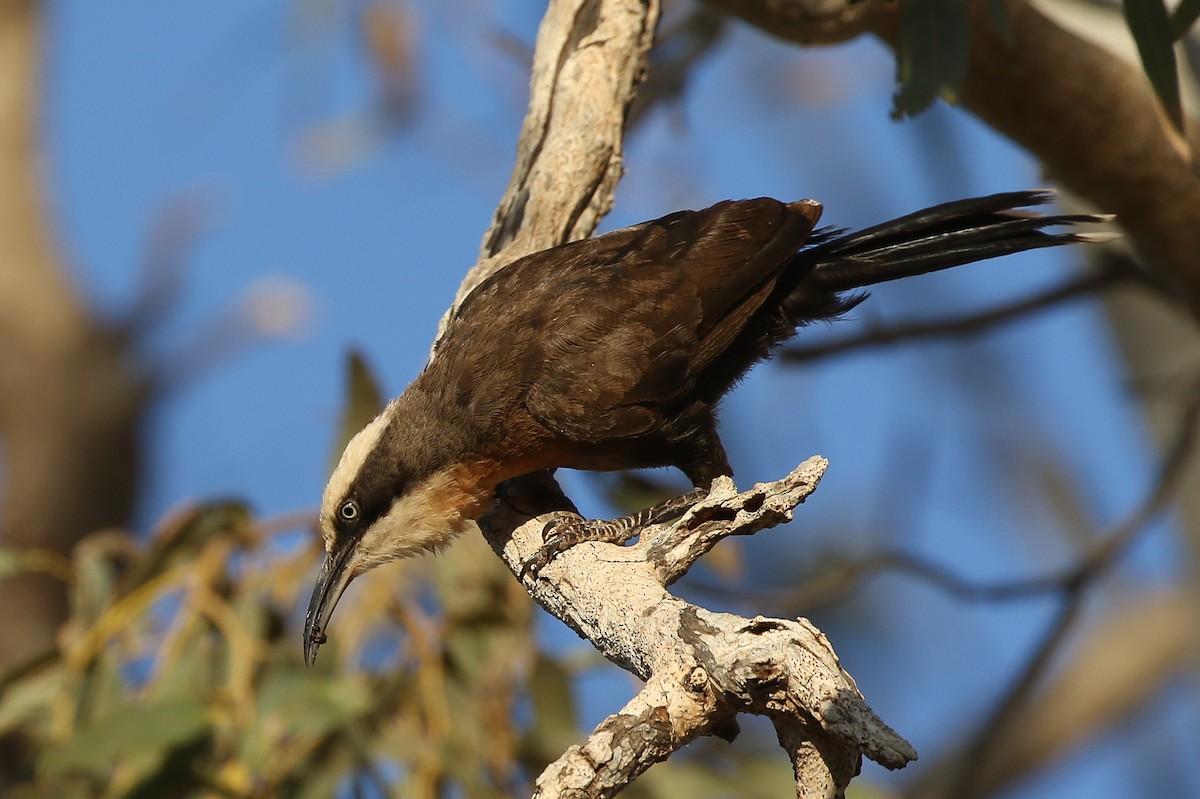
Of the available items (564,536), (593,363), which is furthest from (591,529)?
(593,363)

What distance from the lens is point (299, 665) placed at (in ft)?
12.0

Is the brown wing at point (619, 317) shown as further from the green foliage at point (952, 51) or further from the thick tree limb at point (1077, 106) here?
the green foliage at point (952, 51)

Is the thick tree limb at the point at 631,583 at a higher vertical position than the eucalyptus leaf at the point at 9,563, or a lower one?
lower

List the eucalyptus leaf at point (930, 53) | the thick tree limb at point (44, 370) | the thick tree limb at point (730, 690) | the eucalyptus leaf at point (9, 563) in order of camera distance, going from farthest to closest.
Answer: the thick tree limb at point (44, 370)
the eucalyptus leaf at point (9, 563)
the eucalyptus leaf at point (930, 53)
the thick tree limb at point (730, 690)

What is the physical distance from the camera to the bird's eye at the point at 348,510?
346cm

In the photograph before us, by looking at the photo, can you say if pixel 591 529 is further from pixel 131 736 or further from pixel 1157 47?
pixel 1157 47

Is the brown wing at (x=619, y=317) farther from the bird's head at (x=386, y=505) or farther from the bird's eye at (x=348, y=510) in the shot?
the bird's eye at (x=348, y=510)

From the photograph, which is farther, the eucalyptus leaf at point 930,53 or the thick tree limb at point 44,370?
the thick tree limb at point 44,370

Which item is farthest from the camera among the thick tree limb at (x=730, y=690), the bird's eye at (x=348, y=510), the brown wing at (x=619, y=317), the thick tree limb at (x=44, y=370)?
the thick tree limb at (x=44, y=370)

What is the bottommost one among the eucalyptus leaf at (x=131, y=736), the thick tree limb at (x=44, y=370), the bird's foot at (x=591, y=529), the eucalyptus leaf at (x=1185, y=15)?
the bird's foot at (x=591, y=529)

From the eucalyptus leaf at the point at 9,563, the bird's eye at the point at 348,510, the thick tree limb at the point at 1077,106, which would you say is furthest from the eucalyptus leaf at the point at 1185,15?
the eucalyptus leaf at the point at 9,563

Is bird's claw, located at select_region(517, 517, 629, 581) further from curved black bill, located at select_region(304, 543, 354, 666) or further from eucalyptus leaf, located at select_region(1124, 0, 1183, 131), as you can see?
eucalyptus leaf, located at select_region(1124, 0, 1183, 131)

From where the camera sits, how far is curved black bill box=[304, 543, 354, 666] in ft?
11.4

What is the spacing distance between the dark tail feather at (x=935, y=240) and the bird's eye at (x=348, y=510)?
1395 millimetres
